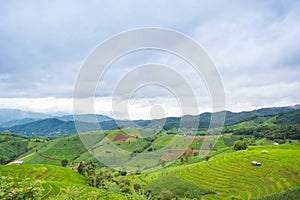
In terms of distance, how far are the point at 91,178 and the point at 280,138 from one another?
4694 inches

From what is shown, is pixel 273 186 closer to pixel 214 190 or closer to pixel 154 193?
pixel 214 190

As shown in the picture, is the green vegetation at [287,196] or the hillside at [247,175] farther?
the hillside at [247,175]

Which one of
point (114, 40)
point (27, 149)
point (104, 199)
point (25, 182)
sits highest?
point (114, 40)

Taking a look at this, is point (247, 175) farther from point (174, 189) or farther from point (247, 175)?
point (174, 189)

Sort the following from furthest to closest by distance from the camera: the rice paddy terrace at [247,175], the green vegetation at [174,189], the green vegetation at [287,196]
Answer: the green vegetation at [174,189], the rice paddy terrace at [247,175], the green vegetation at [287,196]

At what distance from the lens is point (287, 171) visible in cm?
6294

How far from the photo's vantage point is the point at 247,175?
6512 centimetres

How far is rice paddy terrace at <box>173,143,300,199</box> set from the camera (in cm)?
5547

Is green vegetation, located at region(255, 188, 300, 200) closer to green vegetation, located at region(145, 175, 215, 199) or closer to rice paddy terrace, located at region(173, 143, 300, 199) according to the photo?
rice paddy terrace, located at region(173, 143, 300, 199)

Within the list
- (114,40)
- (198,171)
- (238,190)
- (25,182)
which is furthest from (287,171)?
(25,182)

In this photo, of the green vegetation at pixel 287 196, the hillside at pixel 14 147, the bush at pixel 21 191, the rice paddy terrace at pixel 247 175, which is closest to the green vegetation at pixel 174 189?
the rice paddy terrace at pixel 247 175

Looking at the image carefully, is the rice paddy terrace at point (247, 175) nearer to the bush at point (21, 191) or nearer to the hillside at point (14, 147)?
the bush at point (21, 191)

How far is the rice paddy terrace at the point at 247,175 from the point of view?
5547cm

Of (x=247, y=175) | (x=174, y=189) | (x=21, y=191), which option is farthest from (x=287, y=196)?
(x=21, y=191)
